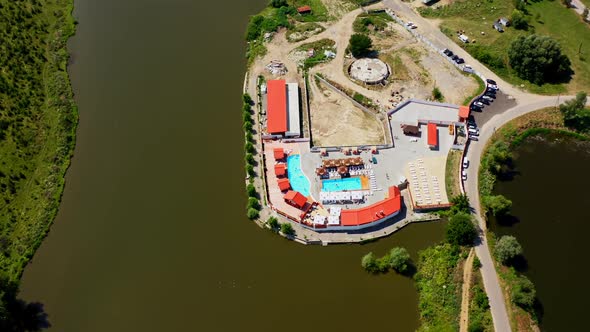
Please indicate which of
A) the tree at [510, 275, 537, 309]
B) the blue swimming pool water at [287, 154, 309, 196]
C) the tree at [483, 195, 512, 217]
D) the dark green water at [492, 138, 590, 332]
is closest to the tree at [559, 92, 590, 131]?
the dark green water at [492, 138, 590, 332]

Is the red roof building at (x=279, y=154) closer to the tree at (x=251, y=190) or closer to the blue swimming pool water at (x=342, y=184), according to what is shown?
the tree at (x=251, y=190)

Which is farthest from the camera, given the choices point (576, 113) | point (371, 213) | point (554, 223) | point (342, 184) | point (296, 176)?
point (576, 113)

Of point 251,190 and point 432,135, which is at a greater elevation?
point 432,135

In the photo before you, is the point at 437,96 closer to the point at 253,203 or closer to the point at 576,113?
the point at 576,113

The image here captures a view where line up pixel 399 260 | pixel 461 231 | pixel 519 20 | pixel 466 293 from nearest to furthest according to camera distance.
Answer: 1. pixel 466 293
2. pixel 399 260
3. pixel 461 231
4. pixel 519 20

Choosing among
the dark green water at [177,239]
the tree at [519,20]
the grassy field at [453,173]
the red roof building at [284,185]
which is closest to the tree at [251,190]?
the dark green water at [177,239]

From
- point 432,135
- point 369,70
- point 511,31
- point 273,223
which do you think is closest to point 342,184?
point 273,223
